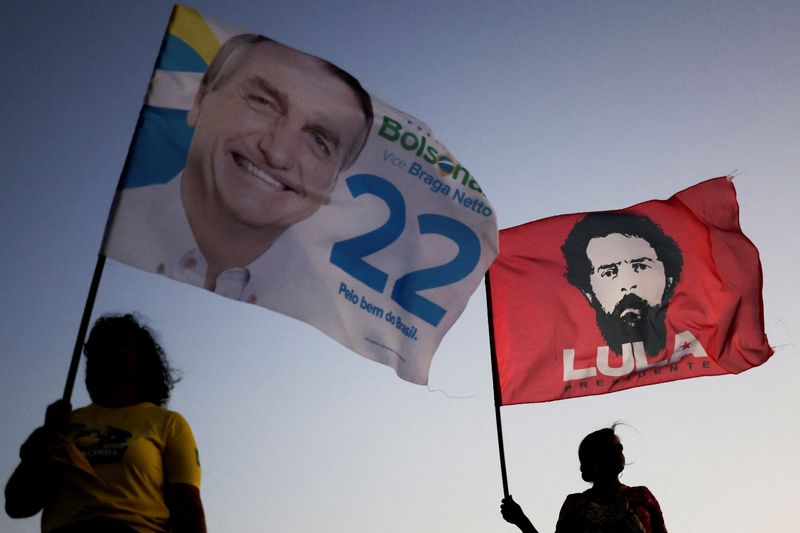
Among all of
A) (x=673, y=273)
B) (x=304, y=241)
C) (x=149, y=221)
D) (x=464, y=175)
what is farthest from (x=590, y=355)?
(x=149, y=221)

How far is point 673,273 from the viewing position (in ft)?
35.3

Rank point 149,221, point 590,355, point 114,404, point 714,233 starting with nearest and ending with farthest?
point 114,404
point 149,221
point 590,355
point 714,233

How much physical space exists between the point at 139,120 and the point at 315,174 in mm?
1556

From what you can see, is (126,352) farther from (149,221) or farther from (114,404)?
(149,221)

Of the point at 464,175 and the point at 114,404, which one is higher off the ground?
the point at 464,175

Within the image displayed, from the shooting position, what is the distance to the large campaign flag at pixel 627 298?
1034 centimetres

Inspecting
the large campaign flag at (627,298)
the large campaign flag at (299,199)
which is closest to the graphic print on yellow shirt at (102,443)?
the large campaign flag at (299,199)

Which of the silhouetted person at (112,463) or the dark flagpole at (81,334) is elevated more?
the dark flagpole at (81,334)

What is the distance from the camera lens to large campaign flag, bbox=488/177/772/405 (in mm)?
10336

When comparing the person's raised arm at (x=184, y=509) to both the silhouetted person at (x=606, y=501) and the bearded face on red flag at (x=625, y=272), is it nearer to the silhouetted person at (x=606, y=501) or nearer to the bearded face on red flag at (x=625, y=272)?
the silhouetted person at (x=606, y=501)

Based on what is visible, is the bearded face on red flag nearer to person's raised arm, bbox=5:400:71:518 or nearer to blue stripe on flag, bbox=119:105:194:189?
blue stripe on flag, bbox=119:105:194:189

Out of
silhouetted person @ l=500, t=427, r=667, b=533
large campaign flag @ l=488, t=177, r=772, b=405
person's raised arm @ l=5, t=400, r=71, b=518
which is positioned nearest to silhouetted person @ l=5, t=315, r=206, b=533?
person's raised arm @ l=5, t=400, r=71, b=518

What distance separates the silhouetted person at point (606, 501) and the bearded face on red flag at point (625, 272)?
137 inches

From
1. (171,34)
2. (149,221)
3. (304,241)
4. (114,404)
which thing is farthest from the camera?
(304,241)
